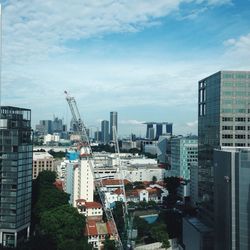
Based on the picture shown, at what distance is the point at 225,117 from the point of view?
15.0m

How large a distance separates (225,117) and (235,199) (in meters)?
5.12

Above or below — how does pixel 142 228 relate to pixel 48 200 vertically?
below

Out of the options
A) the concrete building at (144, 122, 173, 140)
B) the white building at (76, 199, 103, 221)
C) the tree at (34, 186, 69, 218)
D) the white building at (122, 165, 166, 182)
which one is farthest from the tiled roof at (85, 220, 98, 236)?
the concrete building at (144, 122, 173, 140)

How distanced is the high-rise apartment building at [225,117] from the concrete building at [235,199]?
2871 mm

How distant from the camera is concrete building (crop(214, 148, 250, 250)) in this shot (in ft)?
33.8

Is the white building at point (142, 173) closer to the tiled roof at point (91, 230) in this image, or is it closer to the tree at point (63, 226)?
the tiled roof at point (91, 230)

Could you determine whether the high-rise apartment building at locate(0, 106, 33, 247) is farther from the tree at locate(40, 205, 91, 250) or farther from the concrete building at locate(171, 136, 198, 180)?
the concrete building at locate(171, 136, 198, 180)

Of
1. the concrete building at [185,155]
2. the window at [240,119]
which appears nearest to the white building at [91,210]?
the window at [240,119]

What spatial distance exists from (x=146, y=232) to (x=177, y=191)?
1028 cm

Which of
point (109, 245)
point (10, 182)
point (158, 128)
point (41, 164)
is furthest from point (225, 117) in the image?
point (158, 128)

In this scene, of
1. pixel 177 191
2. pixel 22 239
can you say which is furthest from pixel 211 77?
pixel 177 191

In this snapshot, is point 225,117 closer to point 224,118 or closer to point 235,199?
point 224,118

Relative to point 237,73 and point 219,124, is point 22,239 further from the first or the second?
point 237,73

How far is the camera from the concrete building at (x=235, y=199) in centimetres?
1030
